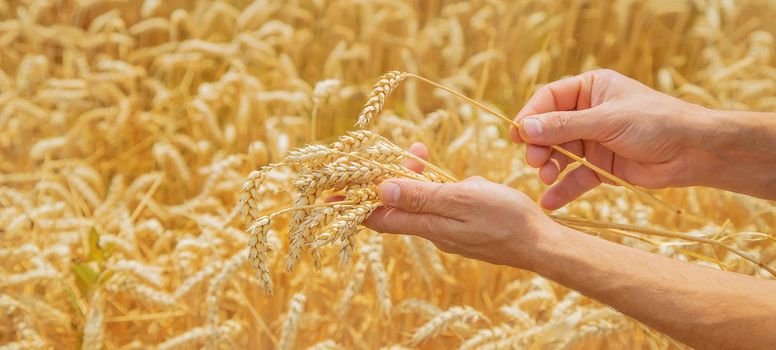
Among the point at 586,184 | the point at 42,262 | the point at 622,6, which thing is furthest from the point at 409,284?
the point at 622,6

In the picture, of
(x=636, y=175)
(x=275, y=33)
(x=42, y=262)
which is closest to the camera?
(x=636, y=175)

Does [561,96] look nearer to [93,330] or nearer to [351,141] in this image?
[351,141]

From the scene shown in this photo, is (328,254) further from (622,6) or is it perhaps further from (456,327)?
(622,6)

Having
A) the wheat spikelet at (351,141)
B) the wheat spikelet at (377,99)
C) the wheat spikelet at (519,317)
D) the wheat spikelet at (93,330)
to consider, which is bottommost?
the wheat spikelet at (93,330)

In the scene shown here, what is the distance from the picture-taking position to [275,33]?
3873 millimetres

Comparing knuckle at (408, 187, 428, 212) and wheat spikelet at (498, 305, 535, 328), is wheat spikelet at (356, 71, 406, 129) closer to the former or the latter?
knuckle at (408, 187, 428, 212)

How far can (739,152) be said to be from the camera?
182cm

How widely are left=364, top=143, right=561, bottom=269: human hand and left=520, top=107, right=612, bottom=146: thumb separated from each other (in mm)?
239

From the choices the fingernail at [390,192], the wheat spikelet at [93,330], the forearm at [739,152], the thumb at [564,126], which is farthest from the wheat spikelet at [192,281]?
the forearm at [739,152]

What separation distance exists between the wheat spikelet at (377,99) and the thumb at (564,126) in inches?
13.8

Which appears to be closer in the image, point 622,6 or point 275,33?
point 275,33

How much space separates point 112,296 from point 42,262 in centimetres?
26

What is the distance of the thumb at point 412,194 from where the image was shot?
150 centimetres

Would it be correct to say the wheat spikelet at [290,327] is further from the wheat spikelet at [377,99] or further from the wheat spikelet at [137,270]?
the wheat spikelet at [377,99]
